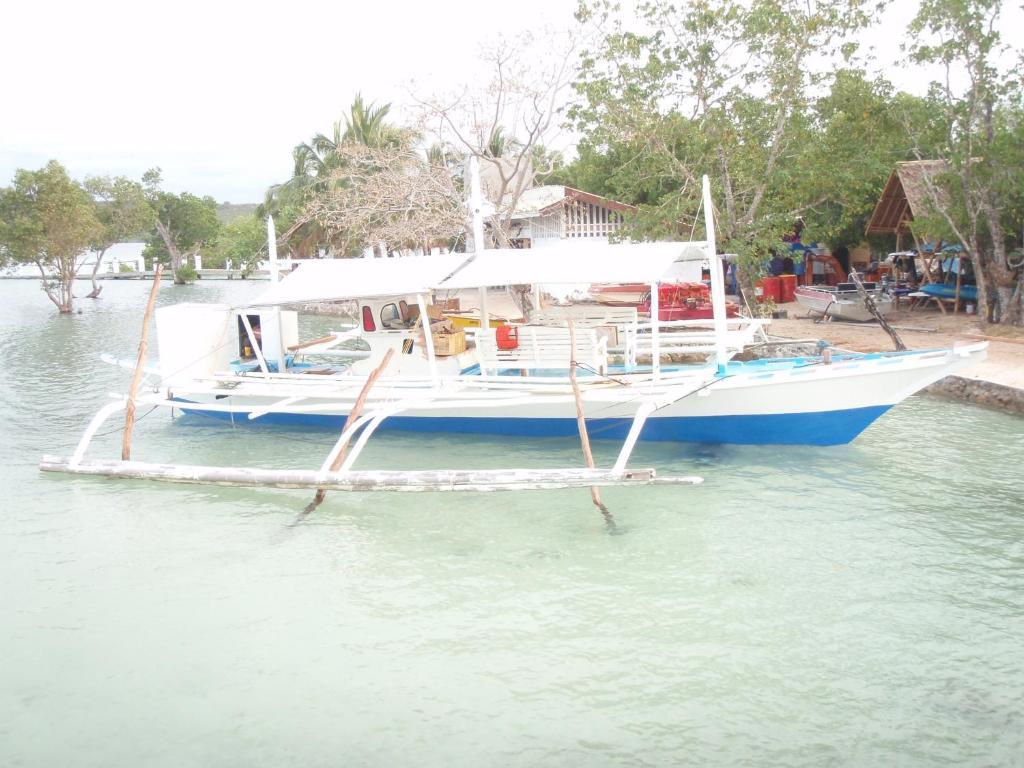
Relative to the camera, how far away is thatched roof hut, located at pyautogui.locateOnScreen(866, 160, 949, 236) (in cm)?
1919

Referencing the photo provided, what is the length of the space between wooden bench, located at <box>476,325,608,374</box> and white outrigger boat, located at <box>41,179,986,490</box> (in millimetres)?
23

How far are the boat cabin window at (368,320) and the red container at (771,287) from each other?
54.7 ft

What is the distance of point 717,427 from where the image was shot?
40.2ft

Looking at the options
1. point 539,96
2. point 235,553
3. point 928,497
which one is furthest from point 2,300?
point 928,497

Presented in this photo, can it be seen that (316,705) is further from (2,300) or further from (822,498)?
(2,300)

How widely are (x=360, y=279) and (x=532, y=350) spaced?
2921mm

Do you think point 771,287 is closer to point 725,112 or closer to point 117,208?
point 725,112

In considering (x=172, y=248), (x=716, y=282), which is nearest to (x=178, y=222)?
(x=172, y=248)

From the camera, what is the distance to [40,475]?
12469 mm

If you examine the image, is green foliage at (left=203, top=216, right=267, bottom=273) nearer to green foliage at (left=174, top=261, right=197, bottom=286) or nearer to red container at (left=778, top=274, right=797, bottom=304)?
green foliage at (left=174, top=261, right=197, bottom=286)

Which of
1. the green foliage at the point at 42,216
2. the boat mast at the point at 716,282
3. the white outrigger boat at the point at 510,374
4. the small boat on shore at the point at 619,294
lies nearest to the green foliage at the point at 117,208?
the green foliage at the point at 42,216

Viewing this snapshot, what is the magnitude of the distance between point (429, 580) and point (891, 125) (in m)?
16.6

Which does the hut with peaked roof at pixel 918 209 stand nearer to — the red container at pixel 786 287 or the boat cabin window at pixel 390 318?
the red container at pixel 786 287

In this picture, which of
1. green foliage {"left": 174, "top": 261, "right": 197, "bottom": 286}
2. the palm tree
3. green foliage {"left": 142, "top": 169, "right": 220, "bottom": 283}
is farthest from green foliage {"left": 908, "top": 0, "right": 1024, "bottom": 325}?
green foliage {"left": 174, "top": 261, "right": 197, "bottom": 286}
